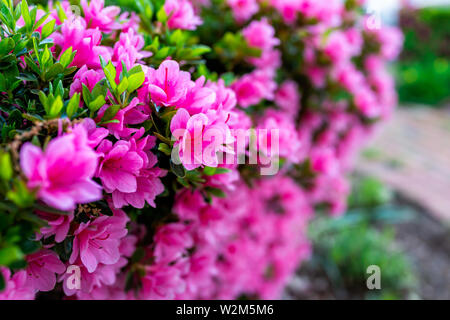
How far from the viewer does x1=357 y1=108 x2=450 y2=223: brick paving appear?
3.71 meters

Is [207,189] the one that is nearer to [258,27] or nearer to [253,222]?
[258,27]

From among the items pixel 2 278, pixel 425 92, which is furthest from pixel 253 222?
pixel 425 92

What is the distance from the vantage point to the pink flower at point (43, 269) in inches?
31.8

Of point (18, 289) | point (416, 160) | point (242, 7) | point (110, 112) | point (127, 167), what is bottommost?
point (18, 289)

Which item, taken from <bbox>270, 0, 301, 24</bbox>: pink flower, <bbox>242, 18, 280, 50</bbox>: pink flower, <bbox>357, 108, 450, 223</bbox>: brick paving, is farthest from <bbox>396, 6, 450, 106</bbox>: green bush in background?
<bbox>242, 18, 280, 50</bbox>: pink flower

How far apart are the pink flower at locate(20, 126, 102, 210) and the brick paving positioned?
3.43 metres

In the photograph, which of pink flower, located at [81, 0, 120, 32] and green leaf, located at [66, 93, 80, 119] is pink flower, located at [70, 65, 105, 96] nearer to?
green leaf, located at [66, 93, 80, 119]

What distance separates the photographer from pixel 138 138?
830 millimetres

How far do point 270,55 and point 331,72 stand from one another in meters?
0.50

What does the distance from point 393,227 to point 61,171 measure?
3.46 meters

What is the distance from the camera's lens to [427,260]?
3.08 metres

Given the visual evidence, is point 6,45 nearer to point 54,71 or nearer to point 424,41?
point 54,71

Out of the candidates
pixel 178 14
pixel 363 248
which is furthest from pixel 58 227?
pixel 363 248

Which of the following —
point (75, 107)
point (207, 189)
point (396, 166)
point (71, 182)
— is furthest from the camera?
point (396, 166)
